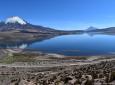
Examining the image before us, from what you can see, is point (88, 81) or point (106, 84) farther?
point (88, 81)

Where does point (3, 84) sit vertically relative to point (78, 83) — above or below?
below

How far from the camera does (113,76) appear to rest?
24.9 meters

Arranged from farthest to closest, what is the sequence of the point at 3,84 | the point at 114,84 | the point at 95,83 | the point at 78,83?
the point at 3,84, the point at 78,83, the point at 95,83, the point at 114,84

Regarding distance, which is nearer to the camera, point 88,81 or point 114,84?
point 114,84

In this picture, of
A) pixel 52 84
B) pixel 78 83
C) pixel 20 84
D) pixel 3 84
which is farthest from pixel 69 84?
pixel 3 84

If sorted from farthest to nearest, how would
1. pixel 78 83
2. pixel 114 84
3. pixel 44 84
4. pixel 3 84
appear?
pixel 3 84, pixel 44 84, pixel 78 83, pixel 114 84

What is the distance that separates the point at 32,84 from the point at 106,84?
12.7m

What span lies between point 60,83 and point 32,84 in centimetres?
519

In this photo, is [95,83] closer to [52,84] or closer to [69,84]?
[69,84]

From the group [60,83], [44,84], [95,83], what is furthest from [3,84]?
[95,83]

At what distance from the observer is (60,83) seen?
94.4ft

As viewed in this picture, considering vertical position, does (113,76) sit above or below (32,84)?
above

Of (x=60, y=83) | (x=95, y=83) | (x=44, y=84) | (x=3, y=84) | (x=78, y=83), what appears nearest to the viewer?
→ (x=95, y=83)

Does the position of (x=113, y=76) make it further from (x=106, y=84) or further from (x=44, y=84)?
(x=44, y=84)
